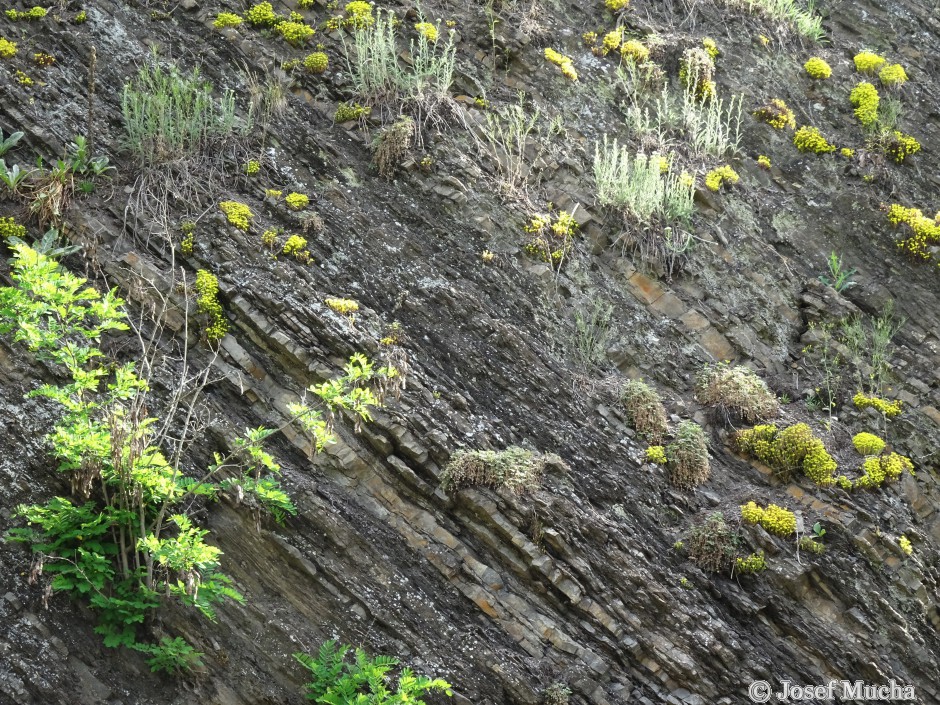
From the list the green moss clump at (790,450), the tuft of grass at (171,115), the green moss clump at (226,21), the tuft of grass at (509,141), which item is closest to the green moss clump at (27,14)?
the tuft of grass at (171,115)

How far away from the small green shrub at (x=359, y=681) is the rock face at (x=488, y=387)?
0.17 metres

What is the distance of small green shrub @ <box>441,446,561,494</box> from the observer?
684cm

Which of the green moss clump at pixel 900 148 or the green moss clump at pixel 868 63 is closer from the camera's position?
the green moss clump at pixel 900 148

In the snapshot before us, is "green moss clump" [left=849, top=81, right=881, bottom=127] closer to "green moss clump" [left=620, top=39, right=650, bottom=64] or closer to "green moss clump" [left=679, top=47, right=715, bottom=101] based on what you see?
"green moss clump" [left=679, top=47, right=715, bottom=101]

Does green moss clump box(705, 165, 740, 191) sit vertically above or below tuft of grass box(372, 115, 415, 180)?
above

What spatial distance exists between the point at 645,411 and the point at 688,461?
1.87 feet

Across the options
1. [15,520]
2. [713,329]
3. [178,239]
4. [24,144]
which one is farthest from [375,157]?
[15,520]

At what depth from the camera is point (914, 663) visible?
6754 mm

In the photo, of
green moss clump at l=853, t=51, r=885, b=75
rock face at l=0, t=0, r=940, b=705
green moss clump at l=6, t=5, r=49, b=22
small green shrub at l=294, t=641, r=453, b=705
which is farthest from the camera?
green moss clump at l=853, t=51, r=885, b=75

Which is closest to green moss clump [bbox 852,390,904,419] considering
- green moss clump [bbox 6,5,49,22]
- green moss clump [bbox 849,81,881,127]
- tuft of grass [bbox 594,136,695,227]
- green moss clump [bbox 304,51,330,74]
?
tuft of grass [bbox 594,136,695,227]

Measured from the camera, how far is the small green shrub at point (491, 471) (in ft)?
22.4

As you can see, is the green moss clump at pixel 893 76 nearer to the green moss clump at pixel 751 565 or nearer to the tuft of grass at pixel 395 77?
the tuft of grass at pixel 395 77

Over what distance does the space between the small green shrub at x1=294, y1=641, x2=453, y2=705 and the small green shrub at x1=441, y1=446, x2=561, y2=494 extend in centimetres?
145

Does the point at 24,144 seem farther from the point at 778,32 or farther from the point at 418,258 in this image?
the point at 778,32
